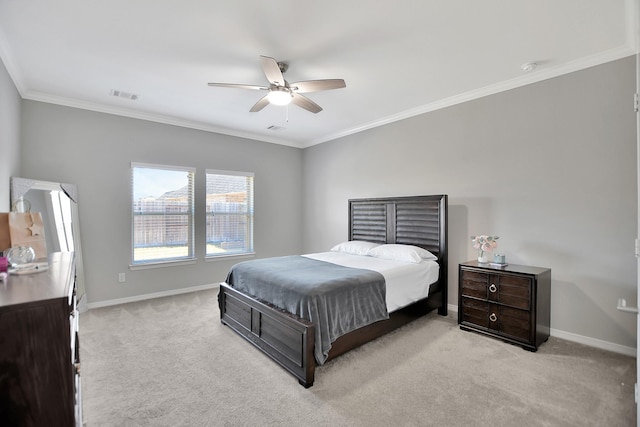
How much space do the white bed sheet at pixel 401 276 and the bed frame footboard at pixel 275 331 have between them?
3.50ft

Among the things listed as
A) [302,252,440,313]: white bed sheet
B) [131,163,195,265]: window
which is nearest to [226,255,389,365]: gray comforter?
[302,252,440,313]: white bed sheet

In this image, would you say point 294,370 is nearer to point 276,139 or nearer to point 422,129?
point 422,129

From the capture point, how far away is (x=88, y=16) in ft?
7.36

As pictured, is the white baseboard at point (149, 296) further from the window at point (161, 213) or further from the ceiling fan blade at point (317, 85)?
the ceiling fan blade at point (317, 85)

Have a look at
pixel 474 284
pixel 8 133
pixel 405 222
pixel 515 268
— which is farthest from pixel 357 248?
pixel 8 133

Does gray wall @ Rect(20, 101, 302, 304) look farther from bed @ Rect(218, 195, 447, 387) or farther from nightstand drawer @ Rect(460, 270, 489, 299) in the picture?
nightstand drawer @ Rect(460, 270, 489, 299)

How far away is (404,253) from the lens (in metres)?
3.74

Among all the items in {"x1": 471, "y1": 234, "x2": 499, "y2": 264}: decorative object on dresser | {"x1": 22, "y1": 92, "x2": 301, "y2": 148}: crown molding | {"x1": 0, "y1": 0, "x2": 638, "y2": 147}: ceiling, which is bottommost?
{"x1": 471, "y1": 234, "x2": 499, "y2": 264}: decorative object on dresser

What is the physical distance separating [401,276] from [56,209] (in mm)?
4195

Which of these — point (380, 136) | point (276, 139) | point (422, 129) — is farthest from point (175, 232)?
point (422, 129)

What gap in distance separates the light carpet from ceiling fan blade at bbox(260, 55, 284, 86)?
2526 millimetres

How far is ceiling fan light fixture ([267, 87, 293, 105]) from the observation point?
279 cm

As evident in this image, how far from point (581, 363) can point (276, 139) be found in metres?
5.35

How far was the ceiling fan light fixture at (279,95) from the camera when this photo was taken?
2793 millimetres
